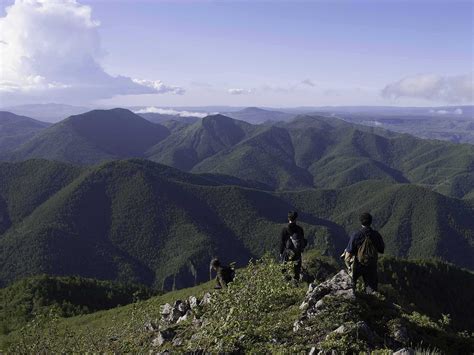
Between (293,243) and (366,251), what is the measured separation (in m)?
3.81

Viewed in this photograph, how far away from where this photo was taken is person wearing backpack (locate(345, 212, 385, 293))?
17688mm

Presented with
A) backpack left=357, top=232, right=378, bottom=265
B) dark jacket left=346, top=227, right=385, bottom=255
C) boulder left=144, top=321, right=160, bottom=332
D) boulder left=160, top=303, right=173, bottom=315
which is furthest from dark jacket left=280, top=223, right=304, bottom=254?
boulder left=144, top=321, right=160, bottom=332

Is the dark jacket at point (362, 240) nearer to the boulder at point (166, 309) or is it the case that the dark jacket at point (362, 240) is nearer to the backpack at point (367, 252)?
the backpack at point (367, 252)

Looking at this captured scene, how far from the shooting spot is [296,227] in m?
20.8

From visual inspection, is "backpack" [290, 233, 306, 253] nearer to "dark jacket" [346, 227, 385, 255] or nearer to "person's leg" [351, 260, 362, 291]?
"dark jacket" [346, 227, 385, 255]

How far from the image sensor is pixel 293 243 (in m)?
20.6

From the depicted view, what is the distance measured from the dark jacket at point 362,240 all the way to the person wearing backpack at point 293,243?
9.60 ft

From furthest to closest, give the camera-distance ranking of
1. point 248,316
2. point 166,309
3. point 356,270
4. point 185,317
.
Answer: point 166,309, point 185,317, point 356,270, point 248,316

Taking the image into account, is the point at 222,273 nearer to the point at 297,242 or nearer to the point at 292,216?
the point at 297,242

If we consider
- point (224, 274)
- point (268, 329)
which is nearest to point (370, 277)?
point (268, 329)

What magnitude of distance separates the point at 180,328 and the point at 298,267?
6462mm

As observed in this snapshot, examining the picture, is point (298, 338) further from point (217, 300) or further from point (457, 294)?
point (457, 294)

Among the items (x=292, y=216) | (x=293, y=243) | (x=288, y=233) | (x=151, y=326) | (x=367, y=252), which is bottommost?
(x=151, y=326)

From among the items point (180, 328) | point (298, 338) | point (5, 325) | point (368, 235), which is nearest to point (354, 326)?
point (298, 338)
